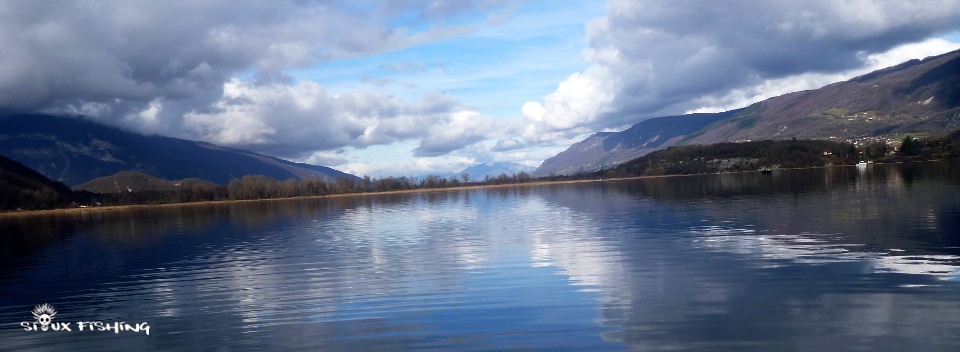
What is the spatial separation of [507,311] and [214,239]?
137ft

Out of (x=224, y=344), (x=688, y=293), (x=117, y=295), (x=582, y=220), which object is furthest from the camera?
(x=582, y=220)

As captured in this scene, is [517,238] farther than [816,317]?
Yes

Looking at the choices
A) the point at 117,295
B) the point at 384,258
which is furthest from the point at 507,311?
the point at 117,295

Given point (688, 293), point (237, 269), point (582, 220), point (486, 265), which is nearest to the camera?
point (688, 293)

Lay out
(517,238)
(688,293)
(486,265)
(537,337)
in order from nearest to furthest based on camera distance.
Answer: (537,337) < (688,293) < (486,265) < (517,238)

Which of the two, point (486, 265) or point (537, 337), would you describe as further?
point (486, 265)

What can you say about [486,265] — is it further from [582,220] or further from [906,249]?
[582,220]

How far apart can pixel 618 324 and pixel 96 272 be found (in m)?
31.5

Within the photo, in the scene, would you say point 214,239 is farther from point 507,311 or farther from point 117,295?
point 507,311

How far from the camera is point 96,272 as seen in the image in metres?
30.9

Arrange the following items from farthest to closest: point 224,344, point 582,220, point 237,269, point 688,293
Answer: point 582,220, point 237,269, point 688,293, point 224,344

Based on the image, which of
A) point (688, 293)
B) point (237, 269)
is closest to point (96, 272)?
point (237, 269)

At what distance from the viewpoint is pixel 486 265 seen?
85.0 feet

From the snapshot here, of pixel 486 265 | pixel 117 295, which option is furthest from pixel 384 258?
pixel 117 295
